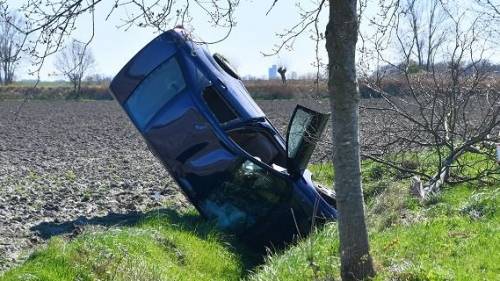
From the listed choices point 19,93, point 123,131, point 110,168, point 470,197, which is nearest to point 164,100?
point 470,197

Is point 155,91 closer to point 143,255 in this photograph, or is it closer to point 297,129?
point 297,129

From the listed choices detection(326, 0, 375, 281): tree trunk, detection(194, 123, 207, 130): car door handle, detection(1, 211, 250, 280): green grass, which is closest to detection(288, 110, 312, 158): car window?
detection(194, 123, 207, 130): car door handle

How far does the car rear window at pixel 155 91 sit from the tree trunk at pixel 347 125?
13.1ft

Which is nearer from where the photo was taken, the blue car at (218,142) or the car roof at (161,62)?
the blue car at (218,142)

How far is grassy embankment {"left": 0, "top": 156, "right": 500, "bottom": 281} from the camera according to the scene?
19.1 feet

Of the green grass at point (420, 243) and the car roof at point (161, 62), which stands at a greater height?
the car roof at point (161, 62)

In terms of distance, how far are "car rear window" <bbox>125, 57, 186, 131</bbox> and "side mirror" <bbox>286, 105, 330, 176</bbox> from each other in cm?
157

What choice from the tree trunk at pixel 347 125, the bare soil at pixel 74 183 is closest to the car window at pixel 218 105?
the bare soil at pixel 74 183

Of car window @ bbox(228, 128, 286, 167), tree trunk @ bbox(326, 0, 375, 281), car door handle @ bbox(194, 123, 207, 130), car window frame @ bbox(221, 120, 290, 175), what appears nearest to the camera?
tree trunk @ bbox(326, 0, 375, 281)

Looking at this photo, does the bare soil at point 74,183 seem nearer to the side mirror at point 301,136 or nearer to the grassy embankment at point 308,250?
the side mirror at point 301,136

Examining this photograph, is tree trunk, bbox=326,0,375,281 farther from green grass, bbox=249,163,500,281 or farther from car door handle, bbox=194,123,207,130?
car door handle, bbox=194,123,207,130

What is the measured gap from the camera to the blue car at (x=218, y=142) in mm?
8578

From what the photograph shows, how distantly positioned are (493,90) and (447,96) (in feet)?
4.11

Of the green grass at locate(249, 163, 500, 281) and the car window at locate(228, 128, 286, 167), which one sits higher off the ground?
the car window at locate(228, 128, 286, 167)
